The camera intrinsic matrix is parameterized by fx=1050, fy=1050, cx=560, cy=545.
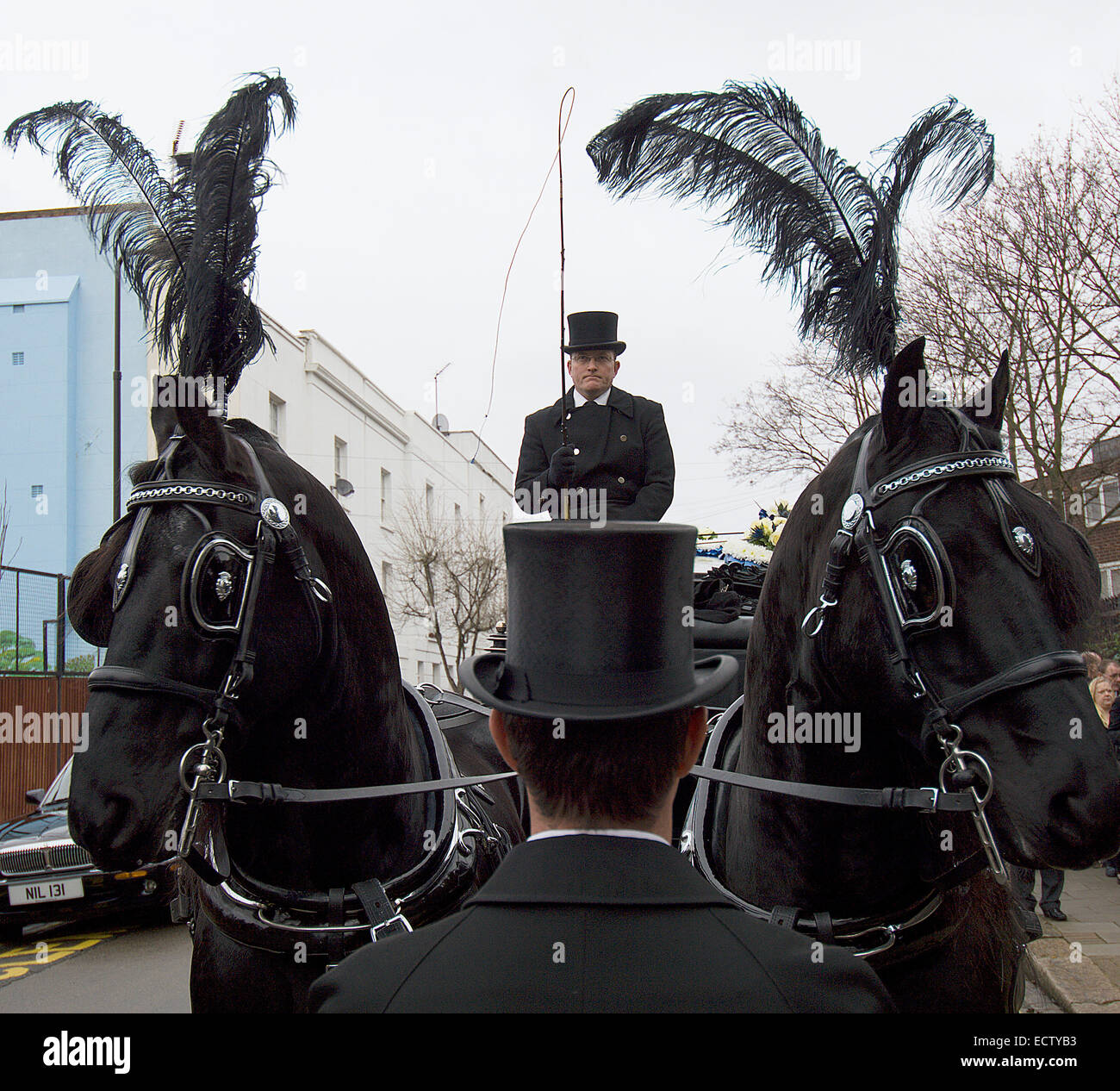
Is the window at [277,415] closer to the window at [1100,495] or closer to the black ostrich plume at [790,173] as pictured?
the window at [1100,495]

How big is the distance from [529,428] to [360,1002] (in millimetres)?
3416

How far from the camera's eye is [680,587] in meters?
1.64

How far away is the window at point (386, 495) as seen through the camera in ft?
96.7

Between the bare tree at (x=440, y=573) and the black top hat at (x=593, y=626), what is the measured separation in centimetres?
2779

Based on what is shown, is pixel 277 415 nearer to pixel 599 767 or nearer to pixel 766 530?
pixel 766 530

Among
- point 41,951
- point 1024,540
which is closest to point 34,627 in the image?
point 41,951

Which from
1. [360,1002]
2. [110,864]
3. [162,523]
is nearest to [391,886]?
[110,864]

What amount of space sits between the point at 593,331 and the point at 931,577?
250cm

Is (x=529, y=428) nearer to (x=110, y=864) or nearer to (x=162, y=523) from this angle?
(x=162, y=523)

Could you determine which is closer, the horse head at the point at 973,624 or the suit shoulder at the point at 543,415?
the horse head at the point at 973,624

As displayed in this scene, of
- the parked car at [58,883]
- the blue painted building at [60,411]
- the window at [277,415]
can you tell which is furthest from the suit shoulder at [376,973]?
the window at [277,415]

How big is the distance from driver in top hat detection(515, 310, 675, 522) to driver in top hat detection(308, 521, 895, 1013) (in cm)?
265
